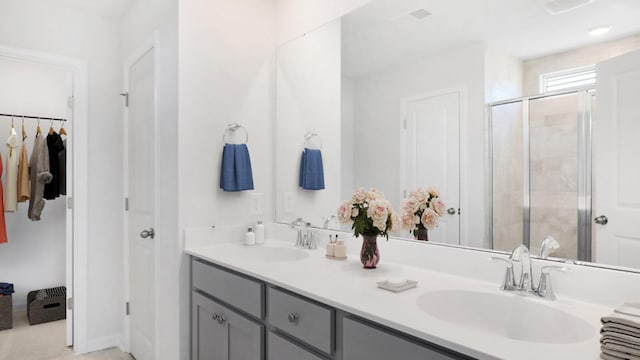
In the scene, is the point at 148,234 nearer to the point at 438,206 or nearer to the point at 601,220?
the point at 438,206

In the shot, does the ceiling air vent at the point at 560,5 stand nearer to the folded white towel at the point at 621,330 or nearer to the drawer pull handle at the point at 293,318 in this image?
the folded white towel at the point at 621,330

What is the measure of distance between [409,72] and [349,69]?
0.39 m

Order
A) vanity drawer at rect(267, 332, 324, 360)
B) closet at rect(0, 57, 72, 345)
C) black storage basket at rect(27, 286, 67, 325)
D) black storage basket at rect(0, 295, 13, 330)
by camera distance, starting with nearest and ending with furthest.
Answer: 1. vanity drawer at rect(267, 332, 324, 360)
2. black storage basket at rect(0, 295, 13, 330)
3. black storage basket at rect(27, 286, 67, 325)
4. closet at rect(0, 57, 72, 345)

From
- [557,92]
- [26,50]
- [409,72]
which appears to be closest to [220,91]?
[409,72]

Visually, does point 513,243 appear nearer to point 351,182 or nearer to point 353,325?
point 353,325

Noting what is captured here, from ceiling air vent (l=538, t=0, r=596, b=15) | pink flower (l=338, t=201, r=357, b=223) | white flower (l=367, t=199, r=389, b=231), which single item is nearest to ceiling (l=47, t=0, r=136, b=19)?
pink flower (l=338, t=201, r=357, b=223)

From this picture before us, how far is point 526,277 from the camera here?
1265 millimetres

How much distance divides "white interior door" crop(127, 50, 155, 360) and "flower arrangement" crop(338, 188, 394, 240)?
4.53 ft

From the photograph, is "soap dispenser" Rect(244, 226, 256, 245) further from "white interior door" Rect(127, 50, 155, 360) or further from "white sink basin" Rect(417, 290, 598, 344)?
"white sink basin" Rect(417, 290, 598, 344)

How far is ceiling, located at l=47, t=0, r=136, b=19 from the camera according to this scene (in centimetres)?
269

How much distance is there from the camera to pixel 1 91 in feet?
12.0

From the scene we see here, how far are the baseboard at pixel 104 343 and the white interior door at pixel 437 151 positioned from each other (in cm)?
254

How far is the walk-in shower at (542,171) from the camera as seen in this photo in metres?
1.25

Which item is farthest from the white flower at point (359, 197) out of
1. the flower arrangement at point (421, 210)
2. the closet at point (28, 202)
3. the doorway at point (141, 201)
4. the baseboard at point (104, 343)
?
the closet at point (28, 202)
